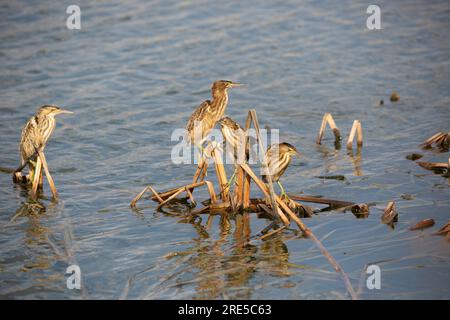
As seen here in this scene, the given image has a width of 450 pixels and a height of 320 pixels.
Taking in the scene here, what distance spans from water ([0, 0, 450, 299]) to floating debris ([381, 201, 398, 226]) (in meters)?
0.09

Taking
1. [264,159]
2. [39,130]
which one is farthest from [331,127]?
[39,130]

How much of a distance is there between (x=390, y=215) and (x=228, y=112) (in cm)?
560

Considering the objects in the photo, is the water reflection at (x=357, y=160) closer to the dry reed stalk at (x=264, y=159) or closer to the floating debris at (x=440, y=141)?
the floating debris at (x=440, y=141)

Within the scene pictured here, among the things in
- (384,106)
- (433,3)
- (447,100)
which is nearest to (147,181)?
(384,106)

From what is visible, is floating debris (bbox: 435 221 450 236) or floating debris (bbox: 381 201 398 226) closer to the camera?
floating debris (bbox: 435 221 450 236)

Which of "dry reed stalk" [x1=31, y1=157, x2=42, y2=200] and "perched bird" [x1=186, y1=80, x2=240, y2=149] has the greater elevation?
"perched bird" [x1=186, y1=80, x2=240, y2=149]

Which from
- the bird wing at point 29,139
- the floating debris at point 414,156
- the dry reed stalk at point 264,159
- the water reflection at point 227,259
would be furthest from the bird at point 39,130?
the floating debris at point 414,156

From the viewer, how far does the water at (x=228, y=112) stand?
8.48m

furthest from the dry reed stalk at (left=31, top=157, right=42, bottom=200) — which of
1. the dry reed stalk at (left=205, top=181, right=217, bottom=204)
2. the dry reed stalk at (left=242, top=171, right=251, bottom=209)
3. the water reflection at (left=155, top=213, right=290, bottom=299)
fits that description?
the dry reed stalk at (left=242, top=171, right=251, bottom=209)

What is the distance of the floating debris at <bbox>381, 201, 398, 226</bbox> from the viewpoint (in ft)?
30.9

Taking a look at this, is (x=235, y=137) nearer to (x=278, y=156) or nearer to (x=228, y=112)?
(x=278, y=156)

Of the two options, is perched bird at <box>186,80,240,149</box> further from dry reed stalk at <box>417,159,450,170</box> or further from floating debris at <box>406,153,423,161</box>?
floating debris at <box>406,153,423,161</box>

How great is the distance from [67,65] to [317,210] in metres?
8.89

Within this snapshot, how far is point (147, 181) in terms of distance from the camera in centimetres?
1160
